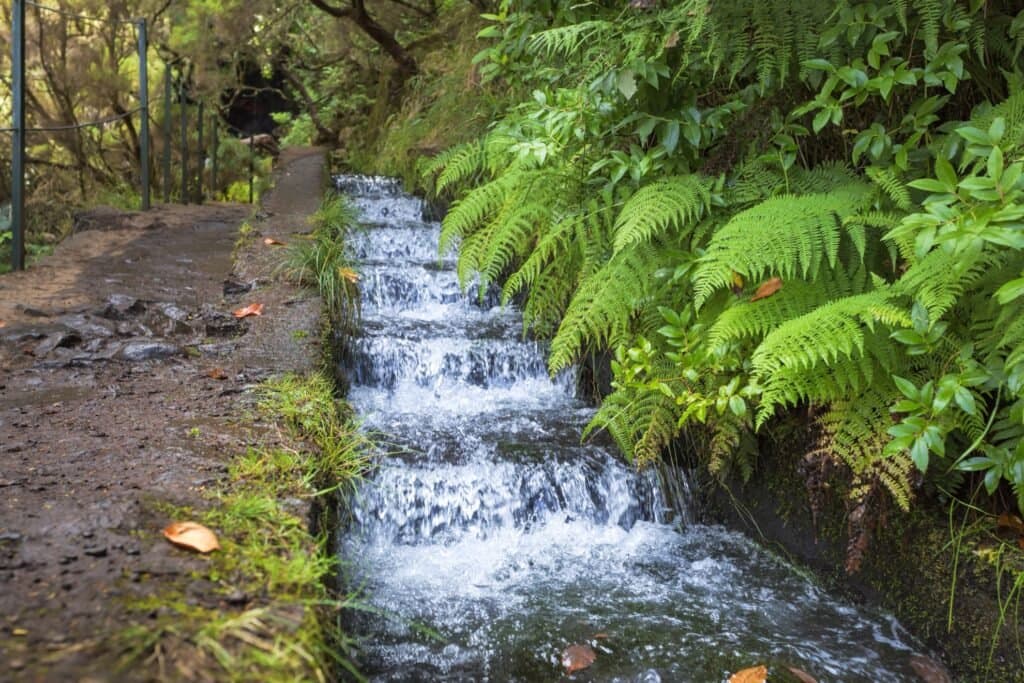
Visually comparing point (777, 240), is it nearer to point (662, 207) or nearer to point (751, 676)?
point (662, 207)

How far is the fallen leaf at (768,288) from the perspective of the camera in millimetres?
2895

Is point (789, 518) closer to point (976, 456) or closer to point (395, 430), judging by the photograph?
point (976, 456)

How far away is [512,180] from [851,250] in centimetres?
155

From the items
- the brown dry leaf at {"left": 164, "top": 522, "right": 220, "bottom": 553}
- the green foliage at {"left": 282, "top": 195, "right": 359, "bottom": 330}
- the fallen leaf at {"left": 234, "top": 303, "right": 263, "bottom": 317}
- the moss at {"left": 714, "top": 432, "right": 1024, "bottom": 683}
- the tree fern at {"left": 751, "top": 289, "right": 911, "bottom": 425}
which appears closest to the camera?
the brown dry leaf at {"left": 164, "top": 522, "right": 220, "bottom": 553}

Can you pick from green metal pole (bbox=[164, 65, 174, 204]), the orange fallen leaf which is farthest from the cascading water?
green metal pole (bbox=[164, 65, 174, 204])

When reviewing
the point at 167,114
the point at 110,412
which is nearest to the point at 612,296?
the point at 110,412

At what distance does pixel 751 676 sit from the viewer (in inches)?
102

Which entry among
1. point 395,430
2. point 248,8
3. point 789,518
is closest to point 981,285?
point 789,518

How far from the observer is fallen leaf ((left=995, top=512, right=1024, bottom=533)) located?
259 cm

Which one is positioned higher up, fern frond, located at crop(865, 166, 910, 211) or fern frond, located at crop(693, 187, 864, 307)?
fern frond, located at crop(865, 166, 910, 211)

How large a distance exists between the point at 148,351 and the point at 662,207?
2489 mm

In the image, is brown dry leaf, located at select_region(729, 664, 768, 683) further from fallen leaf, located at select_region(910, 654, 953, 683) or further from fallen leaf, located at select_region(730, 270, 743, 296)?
fallen leaf, located at select_region(730, 270, 743, 296)

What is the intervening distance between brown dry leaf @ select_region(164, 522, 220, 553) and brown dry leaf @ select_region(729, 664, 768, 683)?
1.59 meters

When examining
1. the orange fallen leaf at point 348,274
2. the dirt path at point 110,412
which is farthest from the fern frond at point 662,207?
the orange fallen leaf at point 348,274
